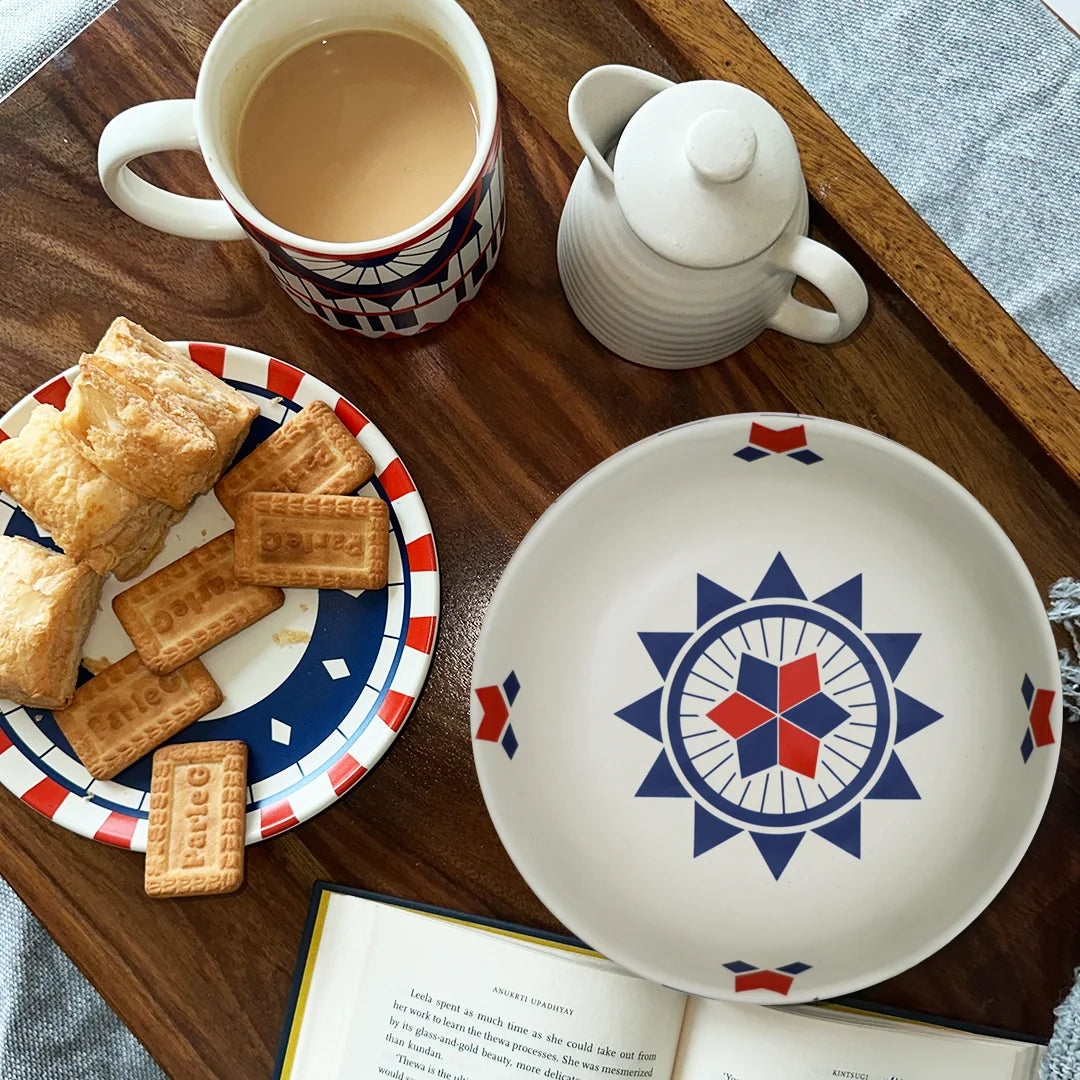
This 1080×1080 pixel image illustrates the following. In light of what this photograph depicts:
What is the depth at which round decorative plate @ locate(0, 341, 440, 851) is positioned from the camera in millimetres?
709

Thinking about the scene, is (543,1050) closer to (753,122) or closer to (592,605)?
(592,605)

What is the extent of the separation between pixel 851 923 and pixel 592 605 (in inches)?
10.4

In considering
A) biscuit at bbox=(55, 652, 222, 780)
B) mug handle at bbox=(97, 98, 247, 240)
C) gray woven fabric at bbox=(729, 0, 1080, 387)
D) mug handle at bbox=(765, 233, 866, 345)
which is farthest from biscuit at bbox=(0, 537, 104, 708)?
gray woven fabric at bbox=(729, 0, 1080, 387)

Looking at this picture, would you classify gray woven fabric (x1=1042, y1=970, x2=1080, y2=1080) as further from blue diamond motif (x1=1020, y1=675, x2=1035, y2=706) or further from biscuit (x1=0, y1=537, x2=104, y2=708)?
biscuit (x1=0, y1=537, x2=104, y2=708)

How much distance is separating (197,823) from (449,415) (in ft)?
1.12

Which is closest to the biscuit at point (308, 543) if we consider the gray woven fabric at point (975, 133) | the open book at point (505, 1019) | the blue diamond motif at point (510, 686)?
the blue diamond motif at point (510, 686)

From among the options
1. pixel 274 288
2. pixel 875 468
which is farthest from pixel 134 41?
pixel 875 468

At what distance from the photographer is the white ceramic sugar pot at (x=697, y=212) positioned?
55cm

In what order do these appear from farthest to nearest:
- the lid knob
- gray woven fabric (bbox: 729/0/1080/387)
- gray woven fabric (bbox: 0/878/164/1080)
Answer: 1. gray woven fabric (bbox: 729/0/1080/387)
2. gray woven fabric (bbox: 0/878/164/1080)
3. the lid knob

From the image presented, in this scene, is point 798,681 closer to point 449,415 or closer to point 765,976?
point 765,976

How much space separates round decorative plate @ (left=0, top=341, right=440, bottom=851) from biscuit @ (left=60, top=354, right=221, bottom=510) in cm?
8

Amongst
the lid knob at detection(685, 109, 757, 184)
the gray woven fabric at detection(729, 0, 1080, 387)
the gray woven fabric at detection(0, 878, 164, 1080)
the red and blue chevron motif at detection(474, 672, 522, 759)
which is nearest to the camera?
the lid knob at detection(685, 109, 757, 184)

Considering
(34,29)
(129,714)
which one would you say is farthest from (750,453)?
(34,29)

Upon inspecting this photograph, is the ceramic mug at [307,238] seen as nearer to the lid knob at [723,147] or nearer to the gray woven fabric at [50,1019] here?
the lid knob at [723,147]
